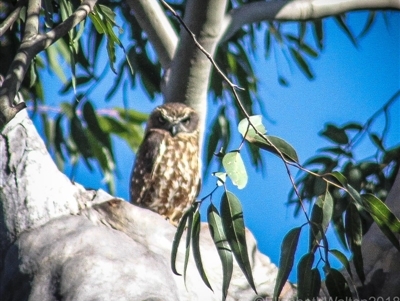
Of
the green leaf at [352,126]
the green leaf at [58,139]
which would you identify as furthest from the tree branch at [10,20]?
the green leaf at [352,126]

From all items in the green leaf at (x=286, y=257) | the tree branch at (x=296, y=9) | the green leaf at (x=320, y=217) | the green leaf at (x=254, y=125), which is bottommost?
the green leaf at (x=286, y=257)

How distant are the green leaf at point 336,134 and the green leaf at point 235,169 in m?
1.47

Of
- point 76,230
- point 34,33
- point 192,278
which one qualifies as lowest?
point 192,278

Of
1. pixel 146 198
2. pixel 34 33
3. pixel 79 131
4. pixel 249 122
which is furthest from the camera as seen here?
pixel 79 131

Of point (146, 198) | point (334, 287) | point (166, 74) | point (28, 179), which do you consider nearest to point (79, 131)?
point (146, 198)

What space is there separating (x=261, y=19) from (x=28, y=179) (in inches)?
43.1

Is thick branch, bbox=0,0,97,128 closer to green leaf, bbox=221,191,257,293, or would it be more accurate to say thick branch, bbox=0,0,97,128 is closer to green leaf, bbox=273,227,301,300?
green leaf, bbox=221,191,257,293

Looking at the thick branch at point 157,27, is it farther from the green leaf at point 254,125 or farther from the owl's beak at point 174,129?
the green leaf at point 254,125

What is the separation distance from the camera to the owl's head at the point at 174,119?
2852mm

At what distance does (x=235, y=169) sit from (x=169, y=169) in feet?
4.44

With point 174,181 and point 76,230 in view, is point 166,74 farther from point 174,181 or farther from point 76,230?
point 76,230

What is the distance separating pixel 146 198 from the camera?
117 inches

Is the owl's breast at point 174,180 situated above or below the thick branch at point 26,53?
below

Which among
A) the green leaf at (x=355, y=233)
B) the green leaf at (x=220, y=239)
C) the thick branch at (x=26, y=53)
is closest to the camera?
the thick branch at (x=26, y=53)
